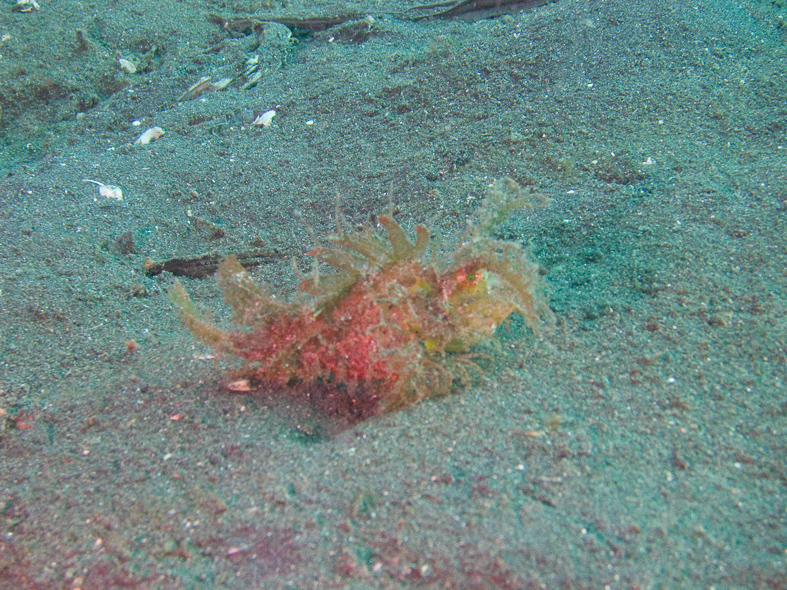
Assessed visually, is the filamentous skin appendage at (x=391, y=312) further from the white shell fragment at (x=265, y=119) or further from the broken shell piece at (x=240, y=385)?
the white shell fragment at (x=265, y=119)

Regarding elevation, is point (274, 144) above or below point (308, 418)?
above

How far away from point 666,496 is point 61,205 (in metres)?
4.94

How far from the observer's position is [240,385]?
2590mm

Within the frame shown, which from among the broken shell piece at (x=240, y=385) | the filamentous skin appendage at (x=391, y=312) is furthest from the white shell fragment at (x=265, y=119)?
the broken shell piece at (x=240, y=385)

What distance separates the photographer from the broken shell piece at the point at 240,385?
102 inches

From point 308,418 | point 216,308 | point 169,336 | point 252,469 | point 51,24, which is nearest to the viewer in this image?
point 252,469

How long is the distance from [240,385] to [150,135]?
3.68 metres

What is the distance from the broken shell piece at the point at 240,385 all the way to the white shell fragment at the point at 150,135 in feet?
11.7

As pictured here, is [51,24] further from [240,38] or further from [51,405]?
[51,405]

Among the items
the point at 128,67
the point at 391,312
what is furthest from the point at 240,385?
the point at 128,67

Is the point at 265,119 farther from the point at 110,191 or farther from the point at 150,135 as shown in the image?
the point at 110,191

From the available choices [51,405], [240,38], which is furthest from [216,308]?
[240,38]

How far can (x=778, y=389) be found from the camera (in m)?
2.16

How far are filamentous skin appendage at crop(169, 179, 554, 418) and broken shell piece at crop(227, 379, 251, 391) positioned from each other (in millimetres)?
195
